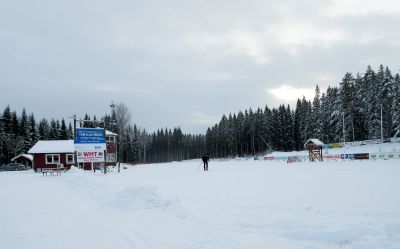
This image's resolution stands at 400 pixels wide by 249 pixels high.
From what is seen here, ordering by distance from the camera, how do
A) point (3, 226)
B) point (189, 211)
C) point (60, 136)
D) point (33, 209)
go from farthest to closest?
point (60, 136), point (33, 209), point (189, 211), point (3, 226)

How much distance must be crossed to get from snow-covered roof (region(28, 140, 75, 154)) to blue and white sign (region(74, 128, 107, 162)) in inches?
764

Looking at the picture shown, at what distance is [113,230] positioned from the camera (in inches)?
317

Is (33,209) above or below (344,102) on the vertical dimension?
below

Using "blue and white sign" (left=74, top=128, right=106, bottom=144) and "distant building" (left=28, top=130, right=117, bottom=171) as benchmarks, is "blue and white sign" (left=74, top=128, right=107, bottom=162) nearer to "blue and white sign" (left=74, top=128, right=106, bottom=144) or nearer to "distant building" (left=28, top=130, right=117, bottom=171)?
"blue and white sign" (left=74, top=128, right=106, bottom=144)

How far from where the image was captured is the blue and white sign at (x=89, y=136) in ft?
110

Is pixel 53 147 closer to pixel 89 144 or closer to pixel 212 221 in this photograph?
pixel 89 144

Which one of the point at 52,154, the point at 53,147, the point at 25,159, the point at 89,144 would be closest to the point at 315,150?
the point at 89,144

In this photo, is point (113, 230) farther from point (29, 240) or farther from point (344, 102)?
point (344, 102)

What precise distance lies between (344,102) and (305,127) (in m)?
13.3

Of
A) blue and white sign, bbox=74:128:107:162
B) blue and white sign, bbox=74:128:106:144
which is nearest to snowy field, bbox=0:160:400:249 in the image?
blue and white sign, bbox=74:128:107:162

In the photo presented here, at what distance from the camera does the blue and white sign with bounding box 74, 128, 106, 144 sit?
110 feet

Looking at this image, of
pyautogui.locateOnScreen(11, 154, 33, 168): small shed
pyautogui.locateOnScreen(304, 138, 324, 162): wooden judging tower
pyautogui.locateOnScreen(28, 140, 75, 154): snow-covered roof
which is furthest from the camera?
pyautogui.locateOnScreen(11, 154, 33, 168): small shed

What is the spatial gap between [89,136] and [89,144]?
810mm

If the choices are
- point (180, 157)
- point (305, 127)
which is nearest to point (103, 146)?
A: point (305, 127)
